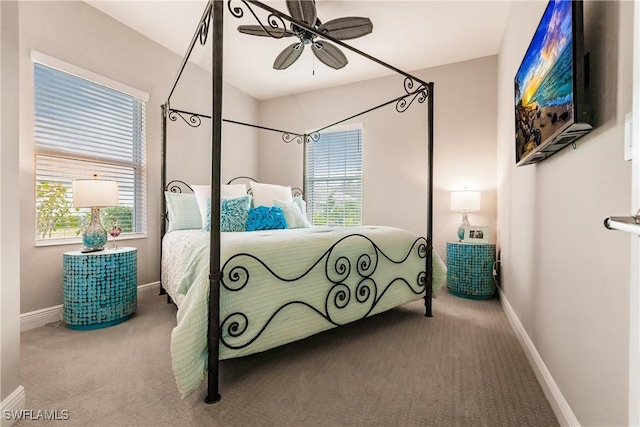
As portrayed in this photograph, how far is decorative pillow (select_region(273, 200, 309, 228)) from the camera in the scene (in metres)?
3.06

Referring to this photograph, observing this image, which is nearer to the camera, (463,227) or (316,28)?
(316,28)

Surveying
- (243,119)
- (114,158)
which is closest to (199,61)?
(243,119)

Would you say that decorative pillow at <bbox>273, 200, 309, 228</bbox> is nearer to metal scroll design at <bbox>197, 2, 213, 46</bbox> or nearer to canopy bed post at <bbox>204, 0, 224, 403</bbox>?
canopy bed post at <bbox>204, 0, 224, 403</bbox>

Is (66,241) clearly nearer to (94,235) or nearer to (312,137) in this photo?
(94,235)

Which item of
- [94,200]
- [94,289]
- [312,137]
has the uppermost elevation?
[312,137]

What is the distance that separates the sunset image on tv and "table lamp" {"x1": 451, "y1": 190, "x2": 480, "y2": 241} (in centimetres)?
148

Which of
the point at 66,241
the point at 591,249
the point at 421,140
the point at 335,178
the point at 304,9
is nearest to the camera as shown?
the point at 591,249

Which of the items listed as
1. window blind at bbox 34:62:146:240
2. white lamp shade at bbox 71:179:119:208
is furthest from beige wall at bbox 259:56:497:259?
white lamp shade at bbox 71:179:119:208

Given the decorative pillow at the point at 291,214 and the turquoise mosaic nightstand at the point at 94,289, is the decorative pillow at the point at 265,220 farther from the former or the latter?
the turquoise mosaic nightstand at the point at 94,289

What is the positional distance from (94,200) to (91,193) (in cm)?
6

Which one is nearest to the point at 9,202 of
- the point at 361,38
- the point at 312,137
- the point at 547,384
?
the point at 547,384

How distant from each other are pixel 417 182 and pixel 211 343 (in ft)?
10.4

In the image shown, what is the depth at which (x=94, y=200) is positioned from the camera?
228cm

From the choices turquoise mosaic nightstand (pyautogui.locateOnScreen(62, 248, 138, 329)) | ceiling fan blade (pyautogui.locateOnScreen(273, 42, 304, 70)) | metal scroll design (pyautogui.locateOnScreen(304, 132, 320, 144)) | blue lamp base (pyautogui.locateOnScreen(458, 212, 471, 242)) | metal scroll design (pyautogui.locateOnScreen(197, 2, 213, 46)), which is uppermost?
ceiling fan blade (pyautogui.locateOnScreen(273, 42, 304, 70))
